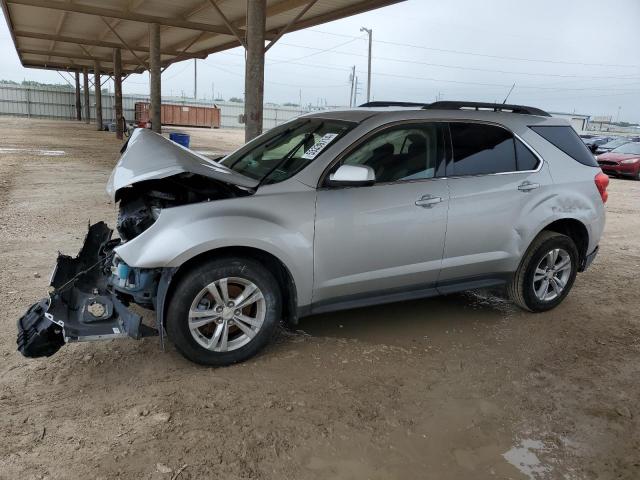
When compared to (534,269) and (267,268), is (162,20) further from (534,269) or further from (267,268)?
(534,269)

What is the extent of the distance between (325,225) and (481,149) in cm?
161

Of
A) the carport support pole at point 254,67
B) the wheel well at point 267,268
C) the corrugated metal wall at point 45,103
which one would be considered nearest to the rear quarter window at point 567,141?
the wheel well at point 267,268

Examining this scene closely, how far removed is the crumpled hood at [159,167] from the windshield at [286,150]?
33 centimetres

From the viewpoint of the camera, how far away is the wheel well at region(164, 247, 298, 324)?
11.0 feet

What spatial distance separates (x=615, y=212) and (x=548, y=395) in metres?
8.90

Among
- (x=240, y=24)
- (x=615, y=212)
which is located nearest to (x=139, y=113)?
(x=240, y=24)

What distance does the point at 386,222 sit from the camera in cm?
377

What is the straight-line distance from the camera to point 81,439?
2727 millimetres

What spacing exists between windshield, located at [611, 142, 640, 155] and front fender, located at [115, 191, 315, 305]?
63.3 ft

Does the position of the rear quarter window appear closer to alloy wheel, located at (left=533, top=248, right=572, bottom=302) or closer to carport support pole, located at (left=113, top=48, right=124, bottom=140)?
alloy wheel, located at (left=533, top=248, right=572, bottom=302)

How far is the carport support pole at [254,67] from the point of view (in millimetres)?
9172

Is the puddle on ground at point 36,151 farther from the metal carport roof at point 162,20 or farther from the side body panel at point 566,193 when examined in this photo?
the side body panel at point 566,193

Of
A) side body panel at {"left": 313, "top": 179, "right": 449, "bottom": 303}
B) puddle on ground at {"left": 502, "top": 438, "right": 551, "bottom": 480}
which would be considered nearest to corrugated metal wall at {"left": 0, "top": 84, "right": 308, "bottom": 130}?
side body panel at {"left": 313, "top": 179, "right": 449, "bottom": 303}

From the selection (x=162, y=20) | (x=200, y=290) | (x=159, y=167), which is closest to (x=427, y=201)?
(x=200, y=290)
